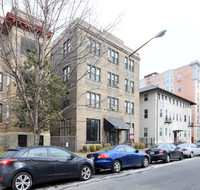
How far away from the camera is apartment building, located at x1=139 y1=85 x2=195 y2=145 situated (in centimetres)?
3481

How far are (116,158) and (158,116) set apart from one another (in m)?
25.8

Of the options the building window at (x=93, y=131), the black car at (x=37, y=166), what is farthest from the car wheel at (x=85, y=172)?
the building window at (x=93, y=131)

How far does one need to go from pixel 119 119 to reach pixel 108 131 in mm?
2402

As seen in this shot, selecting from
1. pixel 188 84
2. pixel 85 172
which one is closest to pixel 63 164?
pixel 85 172

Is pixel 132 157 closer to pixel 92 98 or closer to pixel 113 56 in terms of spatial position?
pixel 92 98

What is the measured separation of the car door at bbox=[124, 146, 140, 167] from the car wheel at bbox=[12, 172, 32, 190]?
5802 millimetres

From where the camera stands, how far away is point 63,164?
26.8 ft

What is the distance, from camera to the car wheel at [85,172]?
28.7 feet

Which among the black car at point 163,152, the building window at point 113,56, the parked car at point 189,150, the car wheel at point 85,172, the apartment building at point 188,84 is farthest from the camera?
the apartment building at point 188,84

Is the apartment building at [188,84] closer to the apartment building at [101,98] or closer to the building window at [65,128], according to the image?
the apartment building at [101,98]

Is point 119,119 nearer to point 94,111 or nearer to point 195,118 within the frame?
point 94,111

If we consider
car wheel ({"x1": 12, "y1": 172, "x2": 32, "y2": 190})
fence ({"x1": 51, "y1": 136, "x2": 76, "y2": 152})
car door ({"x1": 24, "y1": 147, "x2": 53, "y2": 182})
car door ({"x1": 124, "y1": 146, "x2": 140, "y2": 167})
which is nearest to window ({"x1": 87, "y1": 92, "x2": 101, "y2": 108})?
fence ({"x1": 51, "y1": 136, "x2": 76, "y2": 152})

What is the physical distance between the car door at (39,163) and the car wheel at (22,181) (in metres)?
0.23

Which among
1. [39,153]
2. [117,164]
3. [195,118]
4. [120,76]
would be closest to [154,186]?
[117,164]
